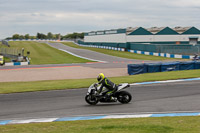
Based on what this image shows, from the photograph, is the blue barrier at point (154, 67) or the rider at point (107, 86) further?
the blue barrier at point (154, 67)

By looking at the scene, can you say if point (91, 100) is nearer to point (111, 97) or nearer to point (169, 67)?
point (111, 97)

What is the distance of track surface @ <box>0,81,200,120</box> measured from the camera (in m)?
13.5

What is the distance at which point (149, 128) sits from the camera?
930 cm

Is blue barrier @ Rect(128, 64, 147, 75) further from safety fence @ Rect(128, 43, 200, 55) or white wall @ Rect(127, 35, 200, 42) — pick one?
white wall @ Rect(127, 35, 200, 42)

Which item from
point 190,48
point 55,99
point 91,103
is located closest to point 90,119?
point 91,103

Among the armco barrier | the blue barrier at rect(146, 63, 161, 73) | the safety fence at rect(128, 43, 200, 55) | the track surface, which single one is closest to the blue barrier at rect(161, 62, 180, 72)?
the armco barrier

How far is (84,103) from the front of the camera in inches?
615

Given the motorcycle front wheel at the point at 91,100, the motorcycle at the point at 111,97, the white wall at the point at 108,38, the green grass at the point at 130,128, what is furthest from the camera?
the white wall at the point at 108,38

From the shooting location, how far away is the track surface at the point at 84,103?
13.5m

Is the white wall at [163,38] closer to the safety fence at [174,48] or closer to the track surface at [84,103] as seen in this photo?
the safety fence at [174,48]

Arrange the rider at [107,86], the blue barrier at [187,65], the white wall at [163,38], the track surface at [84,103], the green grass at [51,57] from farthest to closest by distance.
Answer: the white wall at [163,38], the green grass at [51,57], the blue barrier at [187,65], the rider at [107,86], the track surface at [84,103]

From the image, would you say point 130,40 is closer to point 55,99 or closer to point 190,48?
point 190,48

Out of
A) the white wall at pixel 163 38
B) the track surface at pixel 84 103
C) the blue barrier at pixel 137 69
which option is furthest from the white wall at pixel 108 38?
the track surface at pixel 84 103

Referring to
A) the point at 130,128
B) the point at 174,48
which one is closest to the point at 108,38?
→ the point at 174,48
